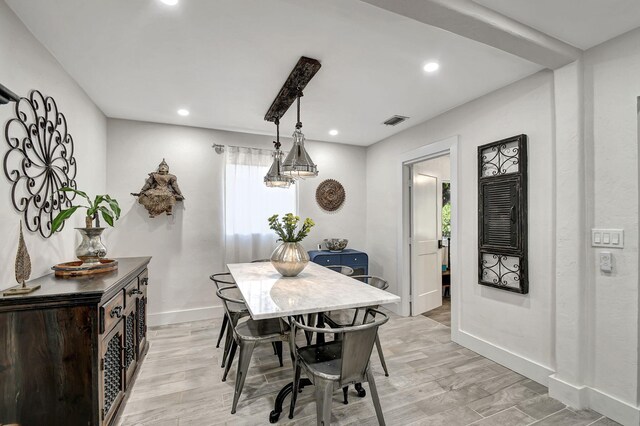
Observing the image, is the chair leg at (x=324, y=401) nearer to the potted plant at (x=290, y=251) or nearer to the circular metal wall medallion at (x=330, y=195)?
the potted plant at (x=290, y=251)

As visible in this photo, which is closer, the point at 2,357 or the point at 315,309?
the point at 2,357

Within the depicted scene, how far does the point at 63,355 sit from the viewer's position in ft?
4.99

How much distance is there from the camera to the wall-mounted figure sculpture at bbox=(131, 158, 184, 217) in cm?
355

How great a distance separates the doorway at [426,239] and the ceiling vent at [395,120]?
0.63 meters

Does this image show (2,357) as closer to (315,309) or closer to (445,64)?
(315,309)

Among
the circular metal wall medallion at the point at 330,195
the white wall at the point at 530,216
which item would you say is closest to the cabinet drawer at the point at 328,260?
the circular metal wall medallion at the point at 330,195

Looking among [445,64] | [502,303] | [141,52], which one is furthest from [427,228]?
[141,52]

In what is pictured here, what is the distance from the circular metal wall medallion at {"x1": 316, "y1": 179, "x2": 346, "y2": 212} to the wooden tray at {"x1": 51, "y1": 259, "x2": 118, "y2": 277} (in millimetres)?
2905

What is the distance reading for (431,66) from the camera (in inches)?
91.9

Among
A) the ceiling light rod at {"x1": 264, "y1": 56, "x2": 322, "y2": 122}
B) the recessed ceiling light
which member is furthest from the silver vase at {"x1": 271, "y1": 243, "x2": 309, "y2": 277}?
the recessed ceiling light

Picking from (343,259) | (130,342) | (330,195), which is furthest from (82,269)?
(330,195)

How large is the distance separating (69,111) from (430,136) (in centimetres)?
362

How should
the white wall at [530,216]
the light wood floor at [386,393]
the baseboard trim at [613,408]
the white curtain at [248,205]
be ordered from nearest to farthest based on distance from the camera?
the baseboard trim at [613,408], the light wood floor at [386,393], the white wall at [530,216], the white curtain at [248,205]

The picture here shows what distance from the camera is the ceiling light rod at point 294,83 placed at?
2266 mm
